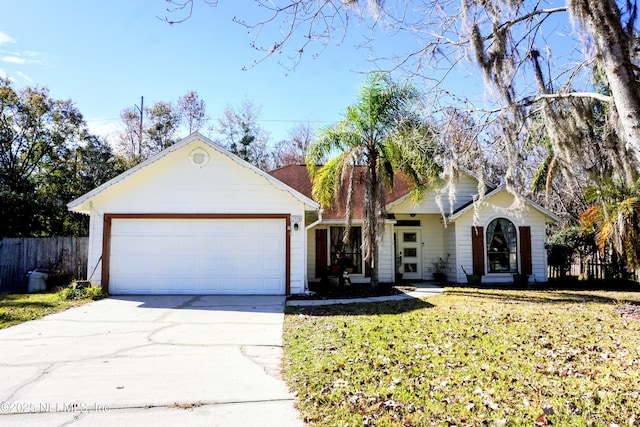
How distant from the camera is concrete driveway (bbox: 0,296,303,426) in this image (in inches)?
150

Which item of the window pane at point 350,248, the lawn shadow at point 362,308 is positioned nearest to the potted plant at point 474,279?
the window pane at point 350,248

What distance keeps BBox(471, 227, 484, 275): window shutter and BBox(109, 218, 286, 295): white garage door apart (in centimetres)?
746

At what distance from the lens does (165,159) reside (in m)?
12.0

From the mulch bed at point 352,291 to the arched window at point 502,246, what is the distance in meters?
3.79

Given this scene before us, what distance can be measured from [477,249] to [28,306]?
45.4ft

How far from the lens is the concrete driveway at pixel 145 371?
3805 mm

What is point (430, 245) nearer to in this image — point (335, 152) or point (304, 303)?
point (335, 152)

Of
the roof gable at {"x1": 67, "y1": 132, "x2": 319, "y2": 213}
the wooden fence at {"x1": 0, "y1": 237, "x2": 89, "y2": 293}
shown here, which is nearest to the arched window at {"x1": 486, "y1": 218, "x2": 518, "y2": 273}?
the roof gable at {"x1": 67, "y1": 132, "x2": 319, "y2": 213}

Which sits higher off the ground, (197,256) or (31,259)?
(197,256)

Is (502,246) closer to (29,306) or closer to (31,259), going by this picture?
(29,306)

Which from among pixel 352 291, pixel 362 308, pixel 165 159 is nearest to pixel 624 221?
pixel 362 308

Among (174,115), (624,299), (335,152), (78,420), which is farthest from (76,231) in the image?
(624,299)

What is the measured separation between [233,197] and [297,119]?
1879 cm

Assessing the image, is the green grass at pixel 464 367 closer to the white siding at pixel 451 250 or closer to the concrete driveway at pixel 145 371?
the concrete driveway at pixel 145 371
